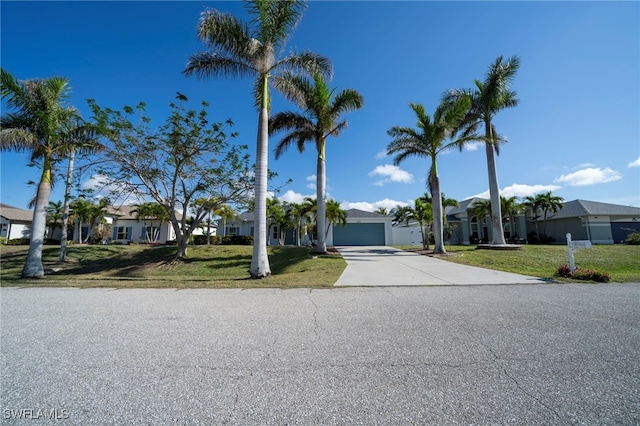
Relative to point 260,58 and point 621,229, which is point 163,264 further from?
point 621,229

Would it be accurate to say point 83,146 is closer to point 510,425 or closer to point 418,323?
point 418,323

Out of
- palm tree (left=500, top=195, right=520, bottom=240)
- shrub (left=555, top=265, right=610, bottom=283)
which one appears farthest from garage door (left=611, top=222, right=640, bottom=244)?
shrub (left=555, top=265, right=610, bottom=283)

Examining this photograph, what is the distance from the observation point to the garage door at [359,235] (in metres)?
28.6

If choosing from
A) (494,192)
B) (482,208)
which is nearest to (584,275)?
(494,192)

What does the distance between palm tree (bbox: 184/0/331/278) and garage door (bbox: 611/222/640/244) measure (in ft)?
104

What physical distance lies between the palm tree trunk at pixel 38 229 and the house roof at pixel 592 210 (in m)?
38.5

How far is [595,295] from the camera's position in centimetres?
636

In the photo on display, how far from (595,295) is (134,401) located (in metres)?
9.11

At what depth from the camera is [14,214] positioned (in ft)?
99.9

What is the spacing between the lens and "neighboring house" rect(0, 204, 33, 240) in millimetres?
28766

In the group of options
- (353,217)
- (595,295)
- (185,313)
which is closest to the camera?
(185,313)

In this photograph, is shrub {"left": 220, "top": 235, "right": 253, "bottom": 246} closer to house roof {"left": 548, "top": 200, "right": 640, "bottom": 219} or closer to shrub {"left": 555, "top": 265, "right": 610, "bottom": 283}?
shrub {"left": 555, "top": 265, "right": 610, "bottom": 283}

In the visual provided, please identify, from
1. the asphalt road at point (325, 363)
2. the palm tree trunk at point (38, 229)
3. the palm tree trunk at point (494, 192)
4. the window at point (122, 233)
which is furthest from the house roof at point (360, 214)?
the window at point (122, 233)

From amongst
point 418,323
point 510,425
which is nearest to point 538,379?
point 510,425
